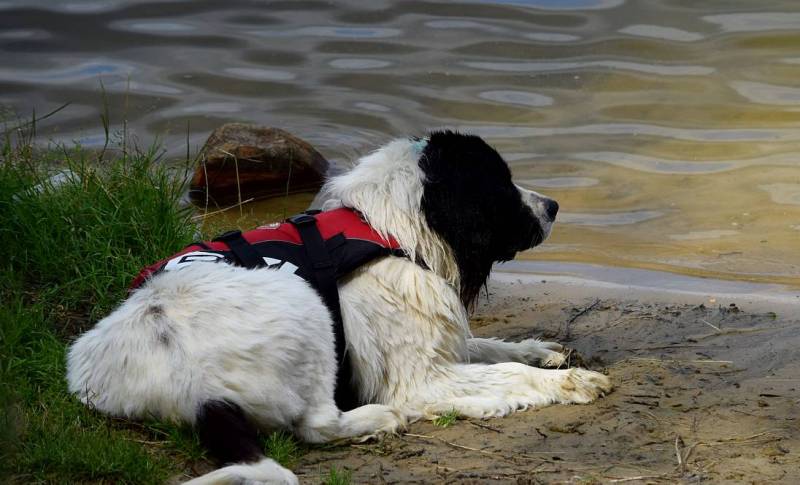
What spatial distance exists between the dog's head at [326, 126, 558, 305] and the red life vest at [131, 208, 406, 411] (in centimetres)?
12

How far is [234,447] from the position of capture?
407cm

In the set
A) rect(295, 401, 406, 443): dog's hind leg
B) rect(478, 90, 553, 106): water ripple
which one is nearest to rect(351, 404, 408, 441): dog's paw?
rect(295, 401, 406, 443): dog's hind leg

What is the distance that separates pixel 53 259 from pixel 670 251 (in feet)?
14.2

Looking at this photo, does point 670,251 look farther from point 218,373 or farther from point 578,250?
point 218,373

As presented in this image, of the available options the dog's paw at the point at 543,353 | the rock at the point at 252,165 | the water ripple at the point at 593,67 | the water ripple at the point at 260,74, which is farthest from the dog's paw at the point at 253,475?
the water ripple at the point at 260,74

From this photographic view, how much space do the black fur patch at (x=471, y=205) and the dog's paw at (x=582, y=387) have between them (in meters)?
0.66

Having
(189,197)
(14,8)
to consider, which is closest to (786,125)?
(189,197)

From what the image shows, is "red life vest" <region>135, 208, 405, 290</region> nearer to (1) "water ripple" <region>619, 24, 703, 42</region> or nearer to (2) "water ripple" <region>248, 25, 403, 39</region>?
(1) "water ripple" <region>619, 24, 703, 42</region>

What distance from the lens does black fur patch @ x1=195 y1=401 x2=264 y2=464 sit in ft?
13.3

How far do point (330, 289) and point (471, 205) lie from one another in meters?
0.83

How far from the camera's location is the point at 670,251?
26.0 ft

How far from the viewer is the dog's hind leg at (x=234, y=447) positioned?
3.76 meters

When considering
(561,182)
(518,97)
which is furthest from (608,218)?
(518,97)

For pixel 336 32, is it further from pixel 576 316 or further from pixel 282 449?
pixel 282 449
